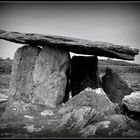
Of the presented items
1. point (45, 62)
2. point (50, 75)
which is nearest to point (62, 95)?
point (50, 75)

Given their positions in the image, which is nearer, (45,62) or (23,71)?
(45,62)

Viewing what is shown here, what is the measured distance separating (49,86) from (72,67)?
2270 mm

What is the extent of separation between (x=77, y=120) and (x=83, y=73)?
436 centimetres

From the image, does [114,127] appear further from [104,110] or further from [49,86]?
[49,86]

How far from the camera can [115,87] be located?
9.12 metres

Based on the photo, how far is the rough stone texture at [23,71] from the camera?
8.20m

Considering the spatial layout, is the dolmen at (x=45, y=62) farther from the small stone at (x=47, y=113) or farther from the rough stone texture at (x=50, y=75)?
the small stone at (x=47, y=113)

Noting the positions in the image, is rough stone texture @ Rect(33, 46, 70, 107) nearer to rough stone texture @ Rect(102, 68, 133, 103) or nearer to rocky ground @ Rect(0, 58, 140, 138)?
rocky ground @ Rect(0, 58, 140, 138)

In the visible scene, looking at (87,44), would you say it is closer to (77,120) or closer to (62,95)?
(62,95)

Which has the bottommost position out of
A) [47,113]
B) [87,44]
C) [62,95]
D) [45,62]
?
[47,113]

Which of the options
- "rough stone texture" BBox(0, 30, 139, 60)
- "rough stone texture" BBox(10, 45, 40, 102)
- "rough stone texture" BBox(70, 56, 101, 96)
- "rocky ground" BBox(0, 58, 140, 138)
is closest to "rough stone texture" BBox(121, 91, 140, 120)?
"rocky ground" BBox(0, 58, 140, 138)

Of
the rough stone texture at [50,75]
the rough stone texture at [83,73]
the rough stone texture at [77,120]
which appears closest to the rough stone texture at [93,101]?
the rough stone texture at [77,120]

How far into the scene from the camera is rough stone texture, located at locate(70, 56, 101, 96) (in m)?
9.38

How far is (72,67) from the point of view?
9.80 m
